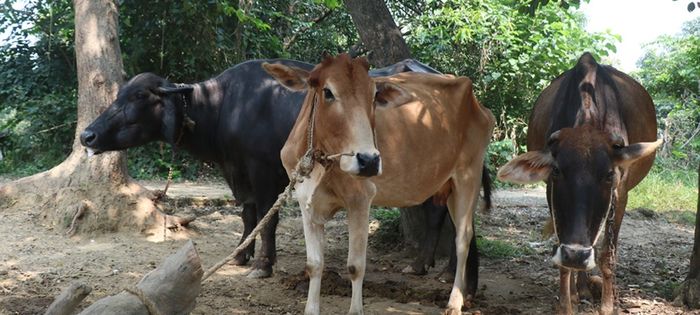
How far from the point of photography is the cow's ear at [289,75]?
4008 millimetres

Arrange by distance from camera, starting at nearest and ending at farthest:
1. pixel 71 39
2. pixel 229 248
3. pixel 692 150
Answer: pixel 229 248 → pixel 71 39 → pixel 692 150

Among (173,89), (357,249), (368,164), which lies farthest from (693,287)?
(173,89)

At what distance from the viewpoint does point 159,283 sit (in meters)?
3.40

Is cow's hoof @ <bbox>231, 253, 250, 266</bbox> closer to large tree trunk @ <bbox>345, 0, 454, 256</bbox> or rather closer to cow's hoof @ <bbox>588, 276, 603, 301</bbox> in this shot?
large tree trunk @ <bbox>345, 0, 454, 256</bbox>

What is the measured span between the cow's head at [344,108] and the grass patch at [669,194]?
8.02 meters

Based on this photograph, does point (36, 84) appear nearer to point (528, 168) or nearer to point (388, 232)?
point (388, 232)

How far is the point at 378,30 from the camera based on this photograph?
7078 millimetres

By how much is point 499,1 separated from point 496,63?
4.77ft

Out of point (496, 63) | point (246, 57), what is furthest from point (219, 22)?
point (496, 63)

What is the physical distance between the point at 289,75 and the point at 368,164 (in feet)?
2.85

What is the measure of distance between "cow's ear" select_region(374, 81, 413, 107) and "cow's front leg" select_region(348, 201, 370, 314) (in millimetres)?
625

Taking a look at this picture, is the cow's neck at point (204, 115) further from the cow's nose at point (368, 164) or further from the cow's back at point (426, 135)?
the cow's nose at point (368, 164)

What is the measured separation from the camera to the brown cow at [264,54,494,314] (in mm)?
3760

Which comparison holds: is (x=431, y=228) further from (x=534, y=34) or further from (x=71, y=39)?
(x=71, y=39)
